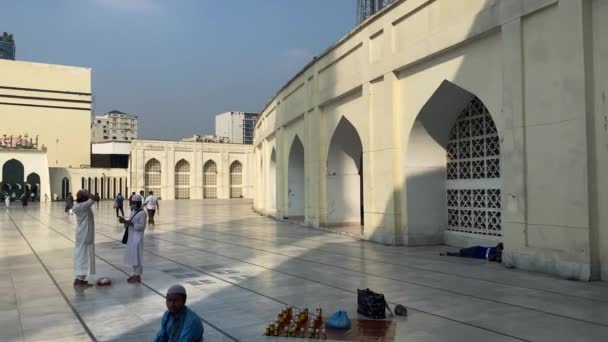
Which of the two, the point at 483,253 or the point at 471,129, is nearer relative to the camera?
the point at 483,253

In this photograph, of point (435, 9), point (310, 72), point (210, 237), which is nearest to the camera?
point (435, 9)

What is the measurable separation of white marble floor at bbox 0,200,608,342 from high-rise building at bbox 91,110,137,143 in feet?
346

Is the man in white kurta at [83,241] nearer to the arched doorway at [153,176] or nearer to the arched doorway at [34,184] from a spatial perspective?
the arched doorway at [34,184]

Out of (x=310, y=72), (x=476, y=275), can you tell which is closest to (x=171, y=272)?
(x=476, y=275)

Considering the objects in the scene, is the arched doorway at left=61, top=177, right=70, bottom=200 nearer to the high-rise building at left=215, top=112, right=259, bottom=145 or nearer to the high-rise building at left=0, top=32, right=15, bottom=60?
the high-rise building at left=215, top=112, right=259, bottom=145

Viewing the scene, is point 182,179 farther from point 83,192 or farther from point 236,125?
point 236,125

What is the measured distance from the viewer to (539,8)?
A: 8.09m

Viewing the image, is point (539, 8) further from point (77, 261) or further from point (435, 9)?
point (77, 261)

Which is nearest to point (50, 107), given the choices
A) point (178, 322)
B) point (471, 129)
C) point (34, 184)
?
point (34, 184)

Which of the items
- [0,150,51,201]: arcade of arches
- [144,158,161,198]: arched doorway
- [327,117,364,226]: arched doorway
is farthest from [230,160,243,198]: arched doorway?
[327,117,364,226]: arched doorway

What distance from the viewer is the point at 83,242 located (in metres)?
7.71

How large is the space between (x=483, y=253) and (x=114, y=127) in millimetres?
115107

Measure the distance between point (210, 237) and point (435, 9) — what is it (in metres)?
8.39

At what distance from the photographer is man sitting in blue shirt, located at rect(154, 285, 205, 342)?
3.31m
